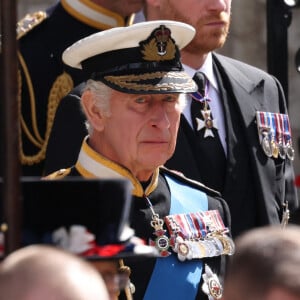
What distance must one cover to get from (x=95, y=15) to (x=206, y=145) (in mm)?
1091

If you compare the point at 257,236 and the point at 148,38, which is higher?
the point at 148,38

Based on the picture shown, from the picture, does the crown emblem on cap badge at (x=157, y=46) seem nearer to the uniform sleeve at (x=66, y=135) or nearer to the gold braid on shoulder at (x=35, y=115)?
the uniform sleeve at (x=66, y=135)

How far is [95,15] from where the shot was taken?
6348 mm

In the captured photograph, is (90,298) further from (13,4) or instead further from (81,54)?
(81,54)

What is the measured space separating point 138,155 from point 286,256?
1.72 meters

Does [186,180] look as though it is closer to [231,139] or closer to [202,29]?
[231,139]

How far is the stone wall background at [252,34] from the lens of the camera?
371 inches

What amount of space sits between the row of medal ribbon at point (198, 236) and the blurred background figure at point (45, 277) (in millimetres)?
1740

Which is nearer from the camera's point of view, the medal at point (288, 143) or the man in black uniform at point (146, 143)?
the man in black uniform at point (146, 143)

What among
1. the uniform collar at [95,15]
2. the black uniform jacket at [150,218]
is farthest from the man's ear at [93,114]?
the uniform collar at [95,15]

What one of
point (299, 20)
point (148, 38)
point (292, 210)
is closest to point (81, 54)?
point (148, 38)

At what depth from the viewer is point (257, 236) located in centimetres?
314

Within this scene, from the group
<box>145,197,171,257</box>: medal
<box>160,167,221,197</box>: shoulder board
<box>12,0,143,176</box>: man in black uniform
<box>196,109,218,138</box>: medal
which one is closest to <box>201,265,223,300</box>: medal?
<box>145,197,171,257</box>: medal

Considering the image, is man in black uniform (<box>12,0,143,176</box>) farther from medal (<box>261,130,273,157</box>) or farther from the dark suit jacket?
medal (<box>261,130,273,157</box>)
